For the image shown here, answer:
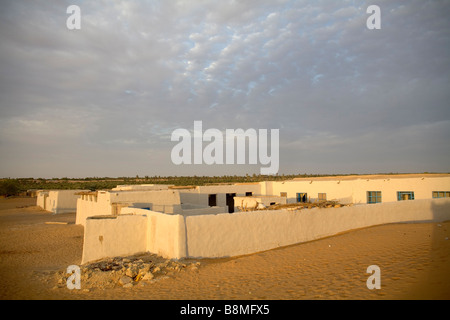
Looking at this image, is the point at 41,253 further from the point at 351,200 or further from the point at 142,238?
the point at 351,200

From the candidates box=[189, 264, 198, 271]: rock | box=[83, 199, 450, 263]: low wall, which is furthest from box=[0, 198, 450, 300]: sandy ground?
box=[83, 199, 450, 263]: low wall

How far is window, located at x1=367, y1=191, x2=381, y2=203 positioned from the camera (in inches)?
1032

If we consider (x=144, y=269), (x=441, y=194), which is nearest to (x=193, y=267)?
(x=144, y=269)

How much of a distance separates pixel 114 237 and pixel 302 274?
872 centimetres

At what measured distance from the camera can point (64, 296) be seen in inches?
359

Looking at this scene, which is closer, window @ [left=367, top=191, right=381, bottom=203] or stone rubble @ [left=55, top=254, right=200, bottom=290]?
stone rubble @ [left=55, top=254, right=200, bottom=290]

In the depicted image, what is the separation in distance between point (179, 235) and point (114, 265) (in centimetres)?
279

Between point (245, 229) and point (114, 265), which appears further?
point (245, 229)

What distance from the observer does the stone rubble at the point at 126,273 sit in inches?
396

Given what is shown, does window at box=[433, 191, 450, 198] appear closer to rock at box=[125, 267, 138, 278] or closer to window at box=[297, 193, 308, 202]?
window at box=[297, 193, 308, 202]

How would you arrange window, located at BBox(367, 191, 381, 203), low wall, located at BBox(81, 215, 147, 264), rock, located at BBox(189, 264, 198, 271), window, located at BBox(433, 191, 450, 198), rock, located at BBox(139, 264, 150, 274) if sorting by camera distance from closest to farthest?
rock, located at BBox(139, 264, 150, 274), rock, located at BBox(189, 264, 198, 271), low wall, located at BBox(81, 215, 147, 264), window, located at BBox(433, 191, 450, 198), window, located at BBox(367, 191, 381, 203)

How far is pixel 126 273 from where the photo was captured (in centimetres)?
1059

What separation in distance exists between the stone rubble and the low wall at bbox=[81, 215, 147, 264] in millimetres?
1714

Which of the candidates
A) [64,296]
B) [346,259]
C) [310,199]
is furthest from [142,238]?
[310,199]
